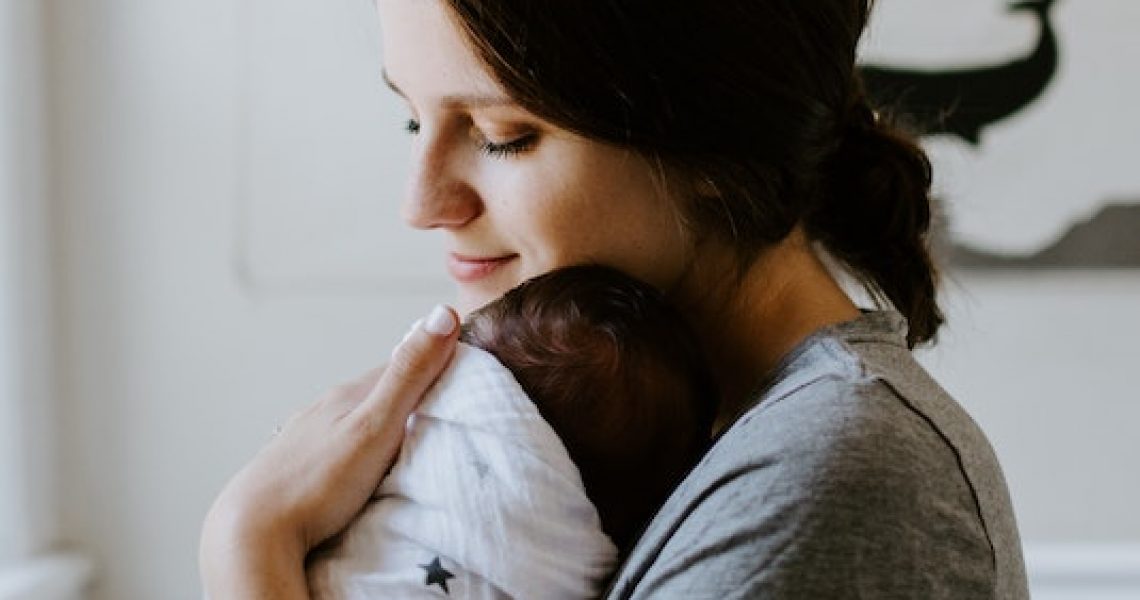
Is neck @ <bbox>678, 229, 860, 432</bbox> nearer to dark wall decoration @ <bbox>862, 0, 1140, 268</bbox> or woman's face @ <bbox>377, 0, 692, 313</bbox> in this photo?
woman's face @ <bbox>377, 0, 692, 313</bbox>

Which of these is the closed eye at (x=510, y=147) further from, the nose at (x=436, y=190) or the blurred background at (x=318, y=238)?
the blurred background at (x=318, y=238)

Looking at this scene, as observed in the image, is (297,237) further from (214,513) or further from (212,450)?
(214,513)

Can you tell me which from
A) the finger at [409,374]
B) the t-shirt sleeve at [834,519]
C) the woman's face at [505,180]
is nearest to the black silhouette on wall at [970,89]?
the woman's face at [505,180]

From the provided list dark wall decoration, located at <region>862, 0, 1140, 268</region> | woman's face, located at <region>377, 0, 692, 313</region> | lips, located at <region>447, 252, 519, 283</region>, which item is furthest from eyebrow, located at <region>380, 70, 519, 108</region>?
dark wall decoration, located at <region>862, 0, 1140, 268</region>

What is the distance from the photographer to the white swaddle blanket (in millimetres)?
892

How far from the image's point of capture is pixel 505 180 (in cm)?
99

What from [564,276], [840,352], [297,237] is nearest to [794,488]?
[840,352]

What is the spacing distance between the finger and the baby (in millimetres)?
11

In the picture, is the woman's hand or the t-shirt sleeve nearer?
the t-shirt sleeve

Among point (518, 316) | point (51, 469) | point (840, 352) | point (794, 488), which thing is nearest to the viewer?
point (794, 488)

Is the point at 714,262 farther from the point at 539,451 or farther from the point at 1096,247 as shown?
the point at 1096,247

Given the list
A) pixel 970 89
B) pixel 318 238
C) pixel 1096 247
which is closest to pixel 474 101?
pixel 318 238

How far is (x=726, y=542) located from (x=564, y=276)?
0.97 ft

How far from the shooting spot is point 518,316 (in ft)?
3.29
